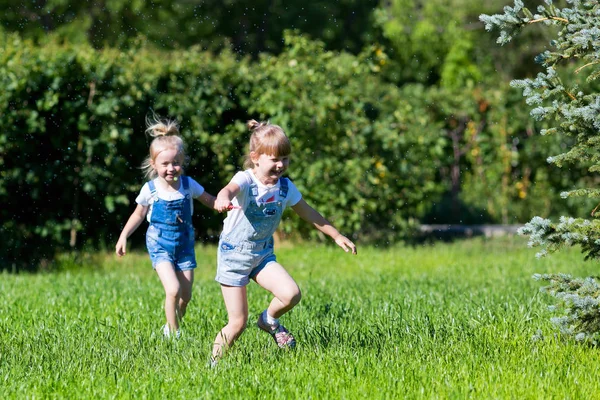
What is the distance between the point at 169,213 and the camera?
600 centimetres

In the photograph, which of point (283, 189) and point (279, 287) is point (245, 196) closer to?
point (283, 189)

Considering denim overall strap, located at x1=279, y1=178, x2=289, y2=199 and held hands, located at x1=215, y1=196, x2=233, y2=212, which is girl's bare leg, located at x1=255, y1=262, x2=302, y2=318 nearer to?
denim overall strap, located at x1=279, y1=178, x2=289, y2=199

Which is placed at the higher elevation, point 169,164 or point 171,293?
point 169,164

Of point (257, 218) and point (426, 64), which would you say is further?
point (426, 64)

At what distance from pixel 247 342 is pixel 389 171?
6939mm

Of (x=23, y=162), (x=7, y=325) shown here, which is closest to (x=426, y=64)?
(x=23, y=162)

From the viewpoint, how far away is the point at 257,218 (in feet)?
16.7

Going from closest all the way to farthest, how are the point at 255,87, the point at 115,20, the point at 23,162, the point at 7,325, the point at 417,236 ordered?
1. the point at 7,325
2. the point at 23,162
3. the point at 255,87
4. the point at 417,236
5. the point at 115,20

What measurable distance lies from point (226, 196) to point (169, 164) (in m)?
1.37

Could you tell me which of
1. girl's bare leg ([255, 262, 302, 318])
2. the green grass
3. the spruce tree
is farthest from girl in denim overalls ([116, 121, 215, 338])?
the spruce tree

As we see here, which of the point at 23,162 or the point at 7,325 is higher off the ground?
the point at 23,162

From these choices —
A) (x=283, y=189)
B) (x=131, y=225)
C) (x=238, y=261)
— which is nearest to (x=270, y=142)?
(x=283, y=189)

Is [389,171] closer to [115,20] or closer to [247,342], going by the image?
[247,342]

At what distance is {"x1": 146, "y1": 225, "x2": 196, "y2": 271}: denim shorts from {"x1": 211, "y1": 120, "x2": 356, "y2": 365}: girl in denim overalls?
930 mm
